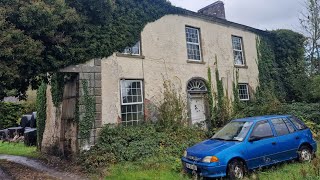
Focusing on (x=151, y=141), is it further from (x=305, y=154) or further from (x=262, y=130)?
(x=305, y=154)

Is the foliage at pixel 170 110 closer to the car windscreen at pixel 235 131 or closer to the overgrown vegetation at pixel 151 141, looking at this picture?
the overgrown vegetation at pixel 151 141

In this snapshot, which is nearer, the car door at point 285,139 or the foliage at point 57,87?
the car door at point 285,139

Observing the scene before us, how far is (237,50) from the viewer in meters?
18.9

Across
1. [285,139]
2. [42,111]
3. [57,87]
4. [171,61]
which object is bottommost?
[285,139]

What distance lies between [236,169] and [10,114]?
24.2 m

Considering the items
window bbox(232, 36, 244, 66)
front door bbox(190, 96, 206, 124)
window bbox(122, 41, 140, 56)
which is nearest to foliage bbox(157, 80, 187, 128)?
front door bbox(190, 96, 206, 124)

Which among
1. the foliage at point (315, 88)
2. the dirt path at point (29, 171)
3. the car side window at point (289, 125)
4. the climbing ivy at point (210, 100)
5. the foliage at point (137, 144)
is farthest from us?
the foliage at point (315, 88)

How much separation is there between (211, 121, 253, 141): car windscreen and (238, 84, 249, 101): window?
9517 mm

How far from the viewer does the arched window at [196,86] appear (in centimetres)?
1575

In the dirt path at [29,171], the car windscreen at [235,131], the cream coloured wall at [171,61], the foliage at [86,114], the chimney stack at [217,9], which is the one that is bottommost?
the dirt path at [29,171]

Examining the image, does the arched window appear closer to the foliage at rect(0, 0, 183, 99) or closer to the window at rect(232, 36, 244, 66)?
the window at rect(232, 36, 244, 66)

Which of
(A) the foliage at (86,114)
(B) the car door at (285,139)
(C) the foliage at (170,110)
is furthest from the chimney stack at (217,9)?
(B) the car door at (285,139)

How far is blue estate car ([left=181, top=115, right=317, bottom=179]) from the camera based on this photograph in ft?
25.0

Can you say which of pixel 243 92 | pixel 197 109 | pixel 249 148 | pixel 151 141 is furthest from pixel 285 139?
pixel 243 92
